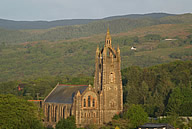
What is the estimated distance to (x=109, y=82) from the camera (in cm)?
9606

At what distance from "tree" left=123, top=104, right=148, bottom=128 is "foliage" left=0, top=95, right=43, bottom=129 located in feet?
54.2

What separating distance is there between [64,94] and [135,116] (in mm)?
19123

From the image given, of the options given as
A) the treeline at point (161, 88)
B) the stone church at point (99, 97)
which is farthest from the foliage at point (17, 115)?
the treeline at point (161, 88)

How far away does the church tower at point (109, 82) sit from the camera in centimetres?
9531

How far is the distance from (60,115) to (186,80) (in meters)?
47.7

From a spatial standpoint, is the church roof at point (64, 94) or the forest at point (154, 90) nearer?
the church roof at point (64, 94)

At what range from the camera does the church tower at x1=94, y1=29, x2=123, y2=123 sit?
95.3m

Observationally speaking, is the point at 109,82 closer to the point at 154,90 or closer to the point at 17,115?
the point at 17,115

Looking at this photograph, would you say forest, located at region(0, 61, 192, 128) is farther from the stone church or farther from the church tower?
Result: the stone church

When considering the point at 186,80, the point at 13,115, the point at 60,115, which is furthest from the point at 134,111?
the point at 186,80

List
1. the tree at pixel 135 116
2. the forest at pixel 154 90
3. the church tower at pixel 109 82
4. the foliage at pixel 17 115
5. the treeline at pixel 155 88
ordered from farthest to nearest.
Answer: the treeline at pixel 155 88 < the forest at pixel 154 90 < the church tower at pixel 109 82 < the tree at pixel 135 116 < the foliage at pixel 17 115

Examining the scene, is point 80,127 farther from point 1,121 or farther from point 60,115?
point 1,121

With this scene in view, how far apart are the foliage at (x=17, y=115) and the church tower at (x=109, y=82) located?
46.1 feet

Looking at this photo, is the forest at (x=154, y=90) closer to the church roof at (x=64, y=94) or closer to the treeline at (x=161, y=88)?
the treeline at (x=161, y=88)
